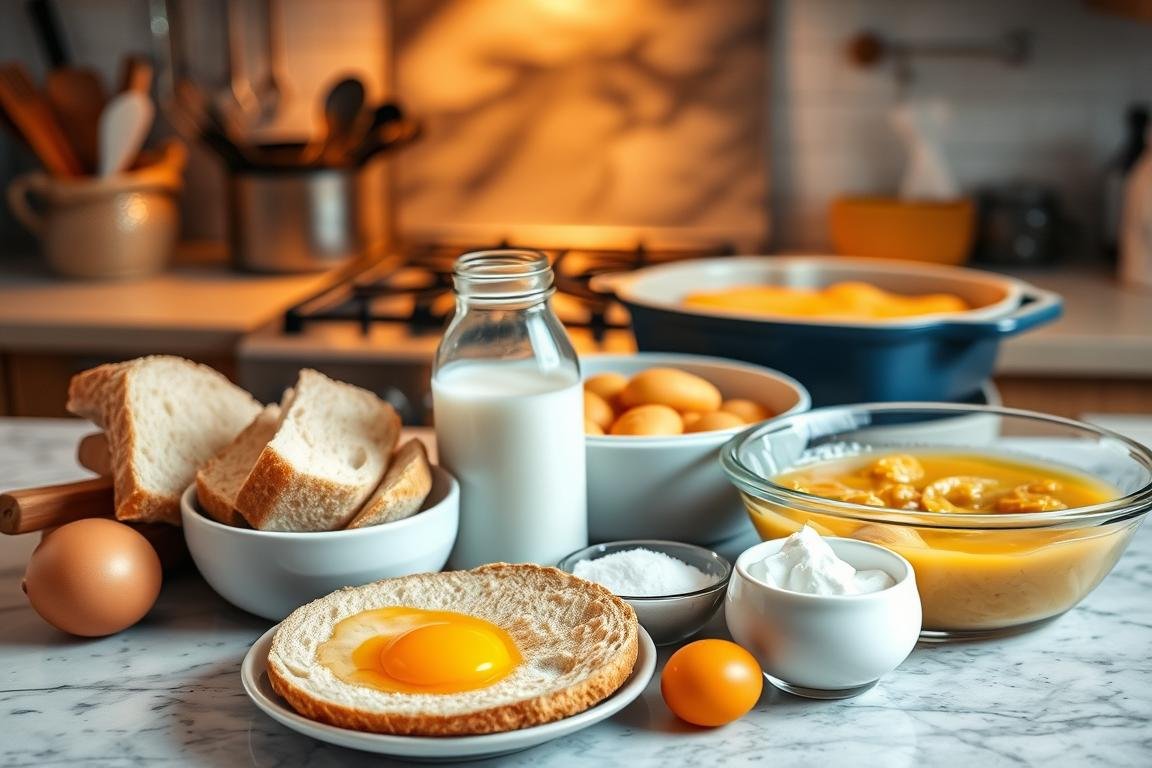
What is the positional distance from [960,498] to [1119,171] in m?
1.87

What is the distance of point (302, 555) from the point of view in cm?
92

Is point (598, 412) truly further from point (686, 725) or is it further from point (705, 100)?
point (705, 100)

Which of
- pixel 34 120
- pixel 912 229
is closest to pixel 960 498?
pixel 912 229

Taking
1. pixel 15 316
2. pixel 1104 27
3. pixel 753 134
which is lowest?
pixel 15 316

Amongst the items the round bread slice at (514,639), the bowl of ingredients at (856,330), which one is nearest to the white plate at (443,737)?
the round bread slice at (514,639)

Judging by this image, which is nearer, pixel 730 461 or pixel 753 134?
pixel 730 461

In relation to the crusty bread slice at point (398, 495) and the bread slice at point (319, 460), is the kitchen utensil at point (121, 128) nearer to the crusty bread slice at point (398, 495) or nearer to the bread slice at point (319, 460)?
the bread slice at point (319, 460)

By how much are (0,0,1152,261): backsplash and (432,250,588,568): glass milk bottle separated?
1867 mm

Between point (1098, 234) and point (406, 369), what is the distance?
162 centimetres

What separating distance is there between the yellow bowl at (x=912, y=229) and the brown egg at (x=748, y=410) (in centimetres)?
145

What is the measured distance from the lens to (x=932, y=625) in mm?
938

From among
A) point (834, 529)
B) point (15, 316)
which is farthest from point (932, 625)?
point (15, 316)

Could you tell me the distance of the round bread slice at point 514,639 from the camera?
29.8 inches

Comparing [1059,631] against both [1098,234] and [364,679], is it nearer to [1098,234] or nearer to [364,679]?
[364,679]
